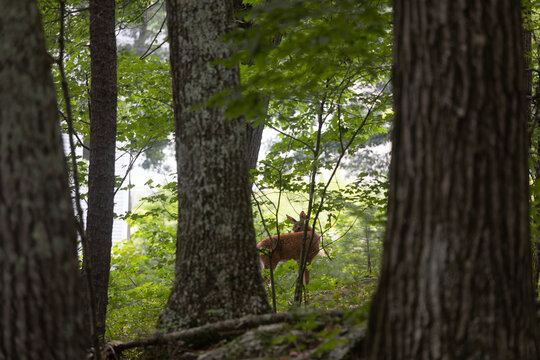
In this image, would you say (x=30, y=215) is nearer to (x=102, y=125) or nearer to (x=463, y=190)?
(x=463, y=190)

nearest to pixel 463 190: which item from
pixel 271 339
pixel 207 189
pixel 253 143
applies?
pixel 271 339

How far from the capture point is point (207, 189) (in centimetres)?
344

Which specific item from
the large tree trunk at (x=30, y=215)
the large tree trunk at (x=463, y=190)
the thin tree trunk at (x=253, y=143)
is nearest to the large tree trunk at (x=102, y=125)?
the thin tree trunk at (x=253, y=143)

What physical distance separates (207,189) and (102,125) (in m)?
2.91

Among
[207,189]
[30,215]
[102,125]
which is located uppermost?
[102,125]

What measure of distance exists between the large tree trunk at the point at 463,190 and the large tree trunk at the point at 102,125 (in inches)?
176

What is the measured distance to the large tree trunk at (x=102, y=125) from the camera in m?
5.56

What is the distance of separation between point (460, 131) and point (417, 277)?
26.1 inches

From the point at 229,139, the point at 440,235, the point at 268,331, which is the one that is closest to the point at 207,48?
the point at 229,139

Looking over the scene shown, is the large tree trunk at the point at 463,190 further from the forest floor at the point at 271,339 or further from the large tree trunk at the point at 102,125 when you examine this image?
the large tree trunk at the point at 102,125

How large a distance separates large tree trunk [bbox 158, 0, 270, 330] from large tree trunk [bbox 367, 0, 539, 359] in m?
1.62

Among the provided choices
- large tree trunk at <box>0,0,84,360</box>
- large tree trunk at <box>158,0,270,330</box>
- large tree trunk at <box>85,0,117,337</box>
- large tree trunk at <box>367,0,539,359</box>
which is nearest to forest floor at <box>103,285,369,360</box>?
large tree trunk at <box>158,0,270,330</box>

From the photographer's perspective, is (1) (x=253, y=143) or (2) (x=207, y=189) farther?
(1) (x=253, y=143)

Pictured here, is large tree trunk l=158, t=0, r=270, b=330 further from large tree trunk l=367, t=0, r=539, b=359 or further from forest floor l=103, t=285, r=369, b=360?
large tree trunk l=367, t=0, r=539, b=359
